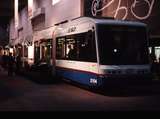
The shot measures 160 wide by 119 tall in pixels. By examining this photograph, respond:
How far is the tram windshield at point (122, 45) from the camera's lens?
61.3ft

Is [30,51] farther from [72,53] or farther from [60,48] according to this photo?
[72,53]

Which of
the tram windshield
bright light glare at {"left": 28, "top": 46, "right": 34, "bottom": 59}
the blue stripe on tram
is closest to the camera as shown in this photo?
the tram windshield

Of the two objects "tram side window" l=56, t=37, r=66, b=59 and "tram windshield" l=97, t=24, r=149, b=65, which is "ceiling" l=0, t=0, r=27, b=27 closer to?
"tram side window" l=56, t=37, r=66, b=59

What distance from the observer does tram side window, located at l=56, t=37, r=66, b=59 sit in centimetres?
2447

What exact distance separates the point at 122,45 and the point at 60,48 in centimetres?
687

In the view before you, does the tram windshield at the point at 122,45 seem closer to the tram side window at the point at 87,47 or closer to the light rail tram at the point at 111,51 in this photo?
the light rail tram at the point at 111,51

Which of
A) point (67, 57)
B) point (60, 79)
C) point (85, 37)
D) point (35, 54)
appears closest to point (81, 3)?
point (35, 54)

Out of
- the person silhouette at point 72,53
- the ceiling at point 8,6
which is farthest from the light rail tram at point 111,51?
the ceiling at point 8,6

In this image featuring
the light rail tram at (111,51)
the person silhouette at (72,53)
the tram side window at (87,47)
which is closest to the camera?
the light rail tram at (111,51)

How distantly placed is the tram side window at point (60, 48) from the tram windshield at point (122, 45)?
562 cm

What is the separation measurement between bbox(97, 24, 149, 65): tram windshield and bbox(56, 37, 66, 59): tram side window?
18.4ft

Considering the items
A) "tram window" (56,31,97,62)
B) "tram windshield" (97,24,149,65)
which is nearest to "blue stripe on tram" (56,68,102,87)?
"tram window" (56,31,97,62)

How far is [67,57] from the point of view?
2341 centimetres

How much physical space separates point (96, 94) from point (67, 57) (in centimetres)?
462
